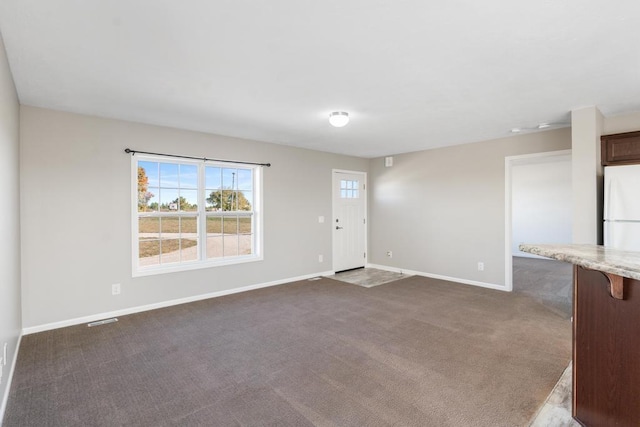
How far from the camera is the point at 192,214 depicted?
14.6ft

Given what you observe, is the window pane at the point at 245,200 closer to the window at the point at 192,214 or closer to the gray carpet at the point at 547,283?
the window at the point at 192,214

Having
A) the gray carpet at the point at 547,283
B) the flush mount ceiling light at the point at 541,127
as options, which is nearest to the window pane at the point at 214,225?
the flush mount ceiling light at the point at 541,127

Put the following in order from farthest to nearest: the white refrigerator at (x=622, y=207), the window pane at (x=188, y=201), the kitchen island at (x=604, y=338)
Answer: the window pane at (x=188, y=201)
the white refrigerator at (x=622, y=207)
the kitchen island at (x=604, y=338)

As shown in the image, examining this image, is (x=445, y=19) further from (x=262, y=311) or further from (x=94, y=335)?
(x=94, y=335)

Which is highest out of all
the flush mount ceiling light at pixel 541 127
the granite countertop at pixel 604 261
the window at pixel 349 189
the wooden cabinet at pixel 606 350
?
the flush mount ceiling light at pixel 541 127

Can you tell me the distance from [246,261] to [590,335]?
4.14 meters

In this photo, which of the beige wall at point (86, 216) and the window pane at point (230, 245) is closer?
the beige wall at point (86, 216)

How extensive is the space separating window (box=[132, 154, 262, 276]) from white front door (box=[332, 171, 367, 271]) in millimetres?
1767

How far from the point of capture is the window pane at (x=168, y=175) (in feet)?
13.8

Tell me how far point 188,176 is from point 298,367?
307cm

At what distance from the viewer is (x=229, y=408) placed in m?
2.05

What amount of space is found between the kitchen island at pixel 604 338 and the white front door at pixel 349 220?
14.8ft

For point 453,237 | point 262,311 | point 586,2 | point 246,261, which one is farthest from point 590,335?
point 246,261

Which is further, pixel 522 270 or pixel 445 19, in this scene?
pixel 522 270
